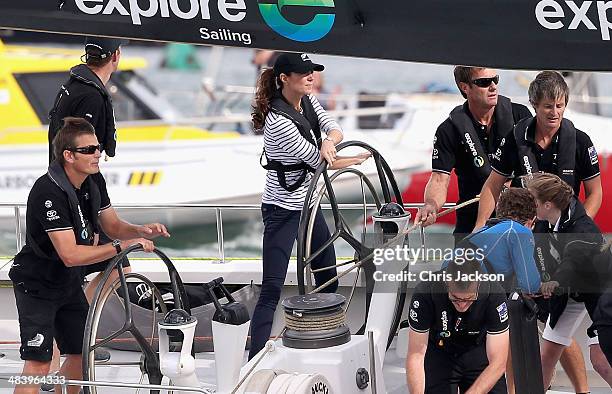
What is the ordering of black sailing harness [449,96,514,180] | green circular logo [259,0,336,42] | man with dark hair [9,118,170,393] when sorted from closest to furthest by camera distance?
green circular logo [259,0,336,42]
man with dark hair [9,118,170,393]
black sailing harness [449,96,514,180]

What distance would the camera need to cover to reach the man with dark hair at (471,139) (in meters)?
4.85

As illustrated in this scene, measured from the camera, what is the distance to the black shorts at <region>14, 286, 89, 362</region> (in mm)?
4227

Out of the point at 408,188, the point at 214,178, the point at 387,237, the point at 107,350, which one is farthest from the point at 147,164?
the point at 387,237

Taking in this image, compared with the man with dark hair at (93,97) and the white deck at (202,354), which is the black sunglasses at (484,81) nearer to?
the white deck at (202,354)

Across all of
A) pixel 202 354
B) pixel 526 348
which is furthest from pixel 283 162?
pixel 526 348

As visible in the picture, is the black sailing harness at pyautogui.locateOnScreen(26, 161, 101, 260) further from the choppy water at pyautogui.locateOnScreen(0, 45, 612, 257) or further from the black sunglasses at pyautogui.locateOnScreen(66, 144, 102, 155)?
the choppy water at pyautogui.locateOnScreen(0, 45, 612, 257)

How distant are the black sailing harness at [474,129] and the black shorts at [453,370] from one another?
1023mm

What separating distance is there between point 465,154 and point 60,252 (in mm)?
1826

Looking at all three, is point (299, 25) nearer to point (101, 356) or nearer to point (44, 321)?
point (44, 321)

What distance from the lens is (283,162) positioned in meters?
4.84

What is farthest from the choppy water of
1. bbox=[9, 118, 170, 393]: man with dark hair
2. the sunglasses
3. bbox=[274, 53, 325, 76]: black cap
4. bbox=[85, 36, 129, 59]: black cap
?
bbox=[9, 118, 170, 393]: man with dark hair

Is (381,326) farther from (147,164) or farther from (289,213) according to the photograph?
(147,164)

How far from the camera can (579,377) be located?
4.45 m

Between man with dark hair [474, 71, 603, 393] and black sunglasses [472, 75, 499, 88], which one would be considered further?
black sunglasses [472, 75, 499, 88]
